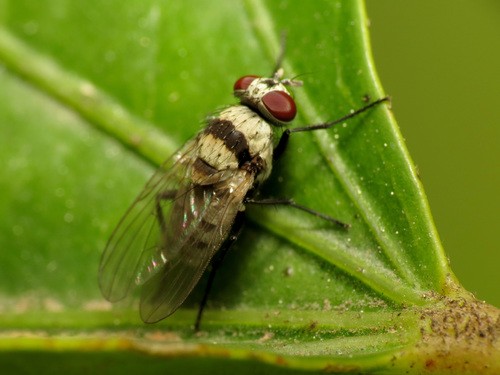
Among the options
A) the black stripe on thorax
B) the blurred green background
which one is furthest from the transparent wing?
A: the blurred green background

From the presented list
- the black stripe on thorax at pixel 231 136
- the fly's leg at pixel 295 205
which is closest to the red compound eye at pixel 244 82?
the black stripe on thorax at pixel 231 136

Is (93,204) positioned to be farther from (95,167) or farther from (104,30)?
(104,30)

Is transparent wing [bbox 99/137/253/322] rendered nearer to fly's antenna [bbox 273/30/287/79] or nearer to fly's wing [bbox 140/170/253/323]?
fly's wing [bbox 140/170/253/323]

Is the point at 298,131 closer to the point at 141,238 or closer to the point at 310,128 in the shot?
the point at 310,128

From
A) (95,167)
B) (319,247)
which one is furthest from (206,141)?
(319,247)

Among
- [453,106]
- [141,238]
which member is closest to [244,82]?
[141,238]
